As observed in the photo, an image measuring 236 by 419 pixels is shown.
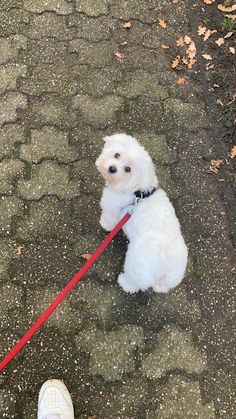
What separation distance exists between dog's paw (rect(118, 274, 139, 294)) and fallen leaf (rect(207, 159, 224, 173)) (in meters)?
1.26

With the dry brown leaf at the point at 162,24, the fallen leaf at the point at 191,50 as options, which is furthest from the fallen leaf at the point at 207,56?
the dry brown leaf at the point at 162,24

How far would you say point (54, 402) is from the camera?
284 cm

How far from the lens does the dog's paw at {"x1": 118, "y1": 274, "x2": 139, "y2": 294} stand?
320 centimetres

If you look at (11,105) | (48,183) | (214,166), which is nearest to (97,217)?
(48,183)

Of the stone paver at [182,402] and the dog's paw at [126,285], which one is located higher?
the dog's paw at [126,285]

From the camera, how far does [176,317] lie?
3248 mm

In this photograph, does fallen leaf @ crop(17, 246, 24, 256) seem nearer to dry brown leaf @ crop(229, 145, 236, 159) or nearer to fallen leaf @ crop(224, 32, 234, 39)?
dry brown leaf @ crop(229, 145, 236, 159)

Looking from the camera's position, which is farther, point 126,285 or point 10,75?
point 10,75

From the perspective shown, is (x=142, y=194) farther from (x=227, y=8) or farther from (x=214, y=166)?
(x=227, y=8)

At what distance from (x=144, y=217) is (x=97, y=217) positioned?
31.4 inches

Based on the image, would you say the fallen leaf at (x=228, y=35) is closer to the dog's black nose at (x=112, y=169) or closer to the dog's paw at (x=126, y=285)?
the dog's black nose at (x=112, y=169)

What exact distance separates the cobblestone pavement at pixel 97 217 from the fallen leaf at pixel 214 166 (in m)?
0.09

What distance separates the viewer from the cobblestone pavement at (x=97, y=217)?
3.03 m

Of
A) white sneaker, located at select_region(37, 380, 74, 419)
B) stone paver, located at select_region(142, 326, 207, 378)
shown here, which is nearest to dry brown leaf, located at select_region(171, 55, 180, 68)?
stone paver, located at select_region(142, 326, 207, 378)
